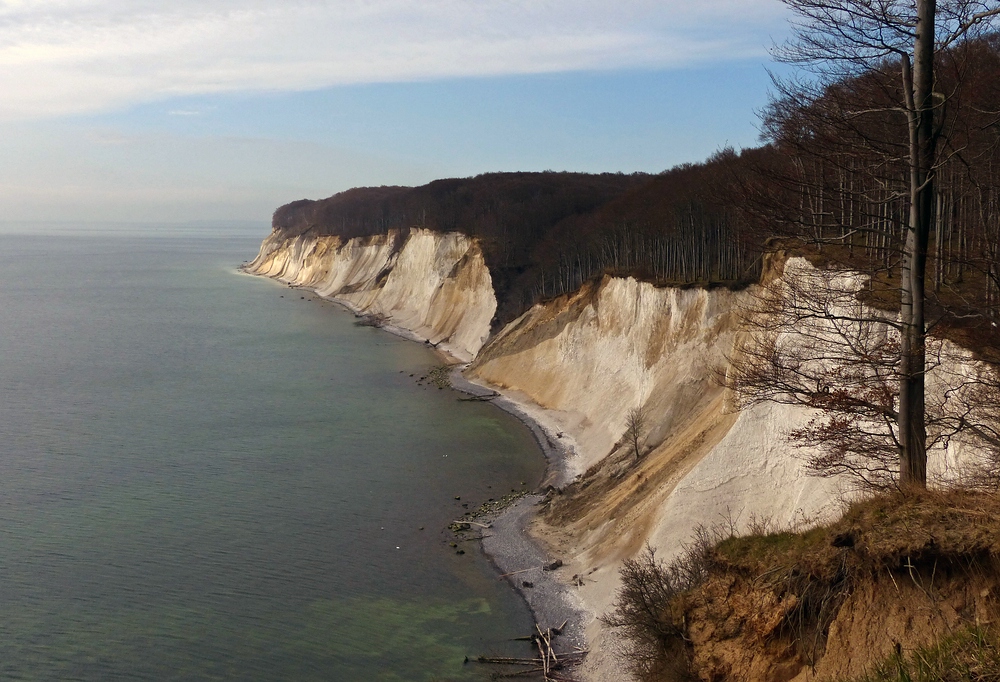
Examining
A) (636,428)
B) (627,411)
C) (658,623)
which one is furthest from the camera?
(627,411)

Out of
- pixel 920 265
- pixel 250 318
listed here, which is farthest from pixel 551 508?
pixel 250 318

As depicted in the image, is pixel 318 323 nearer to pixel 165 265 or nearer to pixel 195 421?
pixel 195 421

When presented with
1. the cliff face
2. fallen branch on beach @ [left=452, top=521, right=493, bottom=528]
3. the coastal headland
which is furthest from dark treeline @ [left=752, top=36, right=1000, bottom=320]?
the cliff face

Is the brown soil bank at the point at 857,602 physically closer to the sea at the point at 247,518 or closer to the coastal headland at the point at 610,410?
the coastal headland at the point at 610,410

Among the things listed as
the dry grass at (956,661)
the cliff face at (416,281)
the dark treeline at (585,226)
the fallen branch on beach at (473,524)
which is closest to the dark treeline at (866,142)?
the dark treeline at (585,226)

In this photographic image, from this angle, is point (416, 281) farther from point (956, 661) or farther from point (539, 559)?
point (956, 661)

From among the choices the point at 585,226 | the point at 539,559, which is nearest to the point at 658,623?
the point at 539,559
